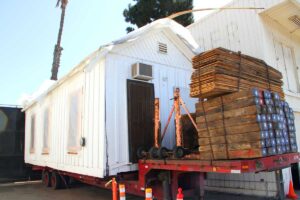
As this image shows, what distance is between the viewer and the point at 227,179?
9.34 meters

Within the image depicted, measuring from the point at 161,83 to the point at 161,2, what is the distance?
10162 mm

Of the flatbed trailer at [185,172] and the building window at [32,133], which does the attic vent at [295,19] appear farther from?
the building window at [32,133]

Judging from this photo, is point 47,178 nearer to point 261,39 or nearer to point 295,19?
point 261,39

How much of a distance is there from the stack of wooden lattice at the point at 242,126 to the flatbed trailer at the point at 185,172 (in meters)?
0.17

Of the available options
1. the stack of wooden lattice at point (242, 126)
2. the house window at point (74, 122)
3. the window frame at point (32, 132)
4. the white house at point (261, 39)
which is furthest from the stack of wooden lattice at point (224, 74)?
the window frame at point (32, 132)

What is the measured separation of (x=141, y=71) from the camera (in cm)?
773

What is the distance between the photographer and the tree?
55.8ft

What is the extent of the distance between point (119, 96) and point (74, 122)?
7.09 feet

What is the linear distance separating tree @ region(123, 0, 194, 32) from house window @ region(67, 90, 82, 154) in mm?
9760

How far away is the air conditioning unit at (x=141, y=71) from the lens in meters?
7.67

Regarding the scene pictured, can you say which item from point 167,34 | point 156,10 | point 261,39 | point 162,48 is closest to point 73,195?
point 162,48

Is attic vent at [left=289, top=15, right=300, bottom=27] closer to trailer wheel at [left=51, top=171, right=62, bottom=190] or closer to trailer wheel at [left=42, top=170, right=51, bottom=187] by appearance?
trailer wheel at [left=51, top=171, right=62, bottom=190]

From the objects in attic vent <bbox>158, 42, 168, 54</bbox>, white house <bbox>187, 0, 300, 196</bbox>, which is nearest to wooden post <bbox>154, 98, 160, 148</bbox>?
attic vent <bbox>158, 42, 168, 54</bbox>

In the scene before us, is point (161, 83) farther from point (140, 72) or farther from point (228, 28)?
point (228, 28)
